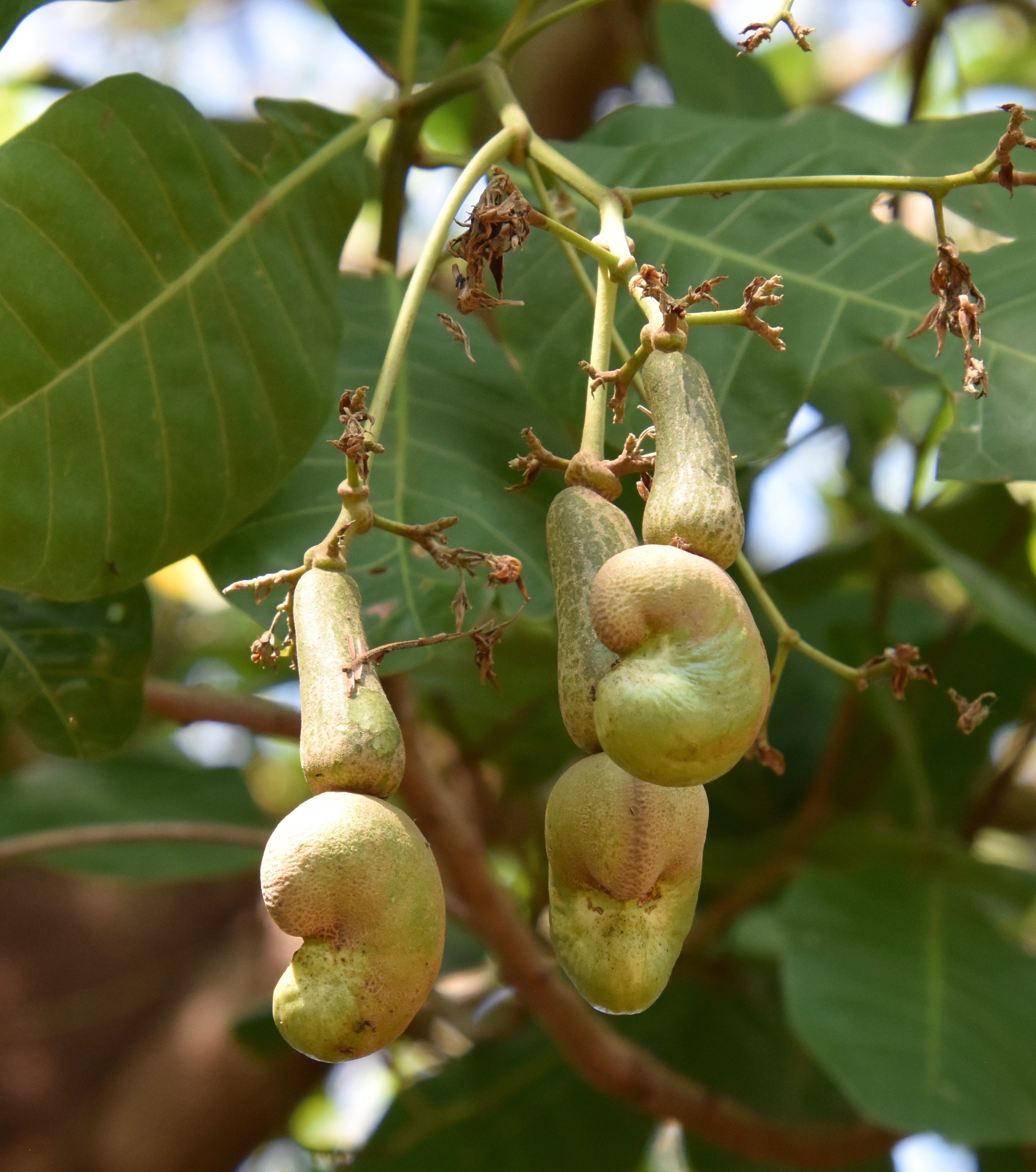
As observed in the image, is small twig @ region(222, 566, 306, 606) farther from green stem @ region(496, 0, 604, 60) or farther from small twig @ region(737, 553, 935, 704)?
green stem @ region(496, 0, 604, 60)

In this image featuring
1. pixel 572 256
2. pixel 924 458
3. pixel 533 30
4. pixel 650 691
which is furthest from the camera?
pixel 924 458

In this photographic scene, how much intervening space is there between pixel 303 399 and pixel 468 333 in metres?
0.38

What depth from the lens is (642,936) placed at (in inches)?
22.4

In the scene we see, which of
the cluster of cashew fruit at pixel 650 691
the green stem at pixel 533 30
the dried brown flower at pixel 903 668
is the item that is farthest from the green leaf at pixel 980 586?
the cluster of cashew fruit at pixel 650 691

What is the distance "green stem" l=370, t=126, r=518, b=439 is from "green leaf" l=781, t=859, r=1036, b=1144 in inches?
34.0

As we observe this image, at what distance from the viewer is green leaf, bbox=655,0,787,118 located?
173 cm

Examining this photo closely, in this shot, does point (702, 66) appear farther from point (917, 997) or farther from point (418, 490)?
point (917, 997)

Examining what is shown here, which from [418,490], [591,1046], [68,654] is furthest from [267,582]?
[591,1046]

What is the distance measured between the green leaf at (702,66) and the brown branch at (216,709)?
0.98 m

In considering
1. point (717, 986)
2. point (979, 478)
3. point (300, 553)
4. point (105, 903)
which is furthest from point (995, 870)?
point (105, 903)

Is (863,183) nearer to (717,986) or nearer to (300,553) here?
(300,553)

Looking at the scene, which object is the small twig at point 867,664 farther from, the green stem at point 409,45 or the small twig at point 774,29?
the green stem at point 409,45

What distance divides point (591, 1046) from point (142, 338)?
0.90m

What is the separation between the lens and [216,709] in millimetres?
1303
